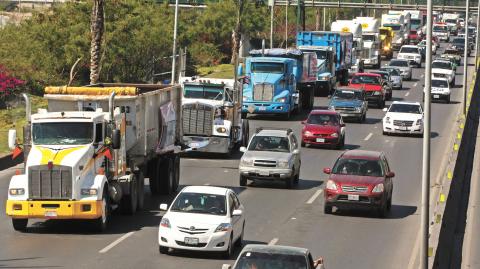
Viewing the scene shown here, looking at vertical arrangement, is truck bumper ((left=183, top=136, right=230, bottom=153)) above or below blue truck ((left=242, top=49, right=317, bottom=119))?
below

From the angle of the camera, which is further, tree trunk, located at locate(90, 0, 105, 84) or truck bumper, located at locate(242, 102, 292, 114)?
truck bumper, located at locate(242, 102, 292, 114)

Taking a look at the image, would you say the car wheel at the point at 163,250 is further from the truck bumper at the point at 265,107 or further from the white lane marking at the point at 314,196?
the truck bumper at the point at 265,107

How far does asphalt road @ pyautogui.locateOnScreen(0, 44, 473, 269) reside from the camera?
24.4m

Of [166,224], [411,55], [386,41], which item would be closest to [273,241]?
[166,224]

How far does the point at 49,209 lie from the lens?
26641 mm

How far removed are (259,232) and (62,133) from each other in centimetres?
524

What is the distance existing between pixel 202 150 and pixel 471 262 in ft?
59.0

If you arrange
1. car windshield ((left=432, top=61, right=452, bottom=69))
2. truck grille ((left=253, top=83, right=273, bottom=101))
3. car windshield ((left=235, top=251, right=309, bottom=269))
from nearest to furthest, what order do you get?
car windshield ((left=235, top=251, right=309, bottom=269)), truck grille ((left=253, top=83, right=273, bottom=101)), car windshield ((left=432, top=61, right=452, bottom=69))

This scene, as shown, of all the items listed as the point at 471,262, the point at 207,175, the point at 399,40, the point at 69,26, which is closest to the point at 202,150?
the point at 207,175

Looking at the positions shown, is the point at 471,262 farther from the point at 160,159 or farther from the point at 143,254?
the point at 160,159

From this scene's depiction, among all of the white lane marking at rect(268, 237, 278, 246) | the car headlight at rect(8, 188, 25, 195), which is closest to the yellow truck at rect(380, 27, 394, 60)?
the white lane marking at rect(268, 237, 278, 246)

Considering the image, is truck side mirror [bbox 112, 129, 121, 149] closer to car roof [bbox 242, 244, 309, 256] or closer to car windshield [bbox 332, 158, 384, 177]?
car windshield [bbox 332, 158, 384, 177]

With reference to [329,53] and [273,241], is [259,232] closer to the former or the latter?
[273,241]

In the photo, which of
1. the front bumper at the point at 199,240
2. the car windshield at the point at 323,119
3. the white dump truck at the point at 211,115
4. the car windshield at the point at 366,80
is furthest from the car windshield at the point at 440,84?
the front bumper at the point at 199,240
